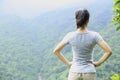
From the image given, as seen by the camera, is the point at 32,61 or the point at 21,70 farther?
the point at 32,61

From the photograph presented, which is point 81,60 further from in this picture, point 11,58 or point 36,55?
point 36,55

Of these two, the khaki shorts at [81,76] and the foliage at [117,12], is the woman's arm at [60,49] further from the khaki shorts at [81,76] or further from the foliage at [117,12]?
the foliage at [117,12]

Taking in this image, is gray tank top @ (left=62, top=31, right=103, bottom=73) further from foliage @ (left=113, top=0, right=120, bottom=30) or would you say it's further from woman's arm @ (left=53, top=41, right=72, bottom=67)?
foliage @ (left=113, top=0, right=120, bottom=30)

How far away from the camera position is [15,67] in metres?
168

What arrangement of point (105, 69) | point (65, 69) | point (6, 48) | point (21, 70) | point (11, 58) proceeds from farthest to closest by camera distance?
point (6, 48) → point (11, 58) → point (21, 70) → point (65, 69) → point (105, 69)

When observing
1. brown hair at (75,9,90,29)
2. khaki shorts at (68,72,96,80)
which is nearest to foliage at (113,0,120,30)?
brown hair at (75,9,90,29)

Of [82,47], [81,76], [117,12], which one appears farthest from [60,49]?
[117,12]

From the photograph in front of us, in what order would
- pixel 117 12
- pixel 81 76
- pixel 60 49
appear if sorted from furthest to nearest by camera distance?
pixel 117 12 → pixel 60 49 → pixel 81 76

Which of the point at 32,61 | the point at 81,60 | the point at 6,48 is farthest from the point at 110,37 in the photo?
the point at 81,60

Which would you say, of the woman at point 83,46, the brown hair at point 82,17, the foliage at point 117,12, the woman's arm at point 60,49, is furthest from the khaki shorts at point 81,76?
the foliage at point 117,12

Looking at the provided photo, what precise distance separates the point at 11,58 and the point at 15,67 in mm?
14511

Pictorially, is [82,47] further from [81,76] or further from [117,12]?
[117,12]

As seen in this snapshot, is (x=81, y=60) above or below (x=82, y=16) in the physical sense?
below

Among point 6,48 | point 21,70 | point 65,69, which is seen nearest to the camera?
point 65,69
